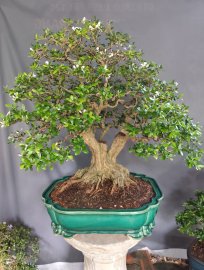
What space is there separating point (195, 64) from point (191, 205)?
950 mm

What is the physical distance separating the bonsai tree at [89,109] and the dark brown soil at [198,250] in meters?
0.66

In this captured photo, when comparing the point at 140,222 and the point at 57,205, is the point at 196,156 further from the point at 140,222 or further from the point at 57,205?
the point at 57,205

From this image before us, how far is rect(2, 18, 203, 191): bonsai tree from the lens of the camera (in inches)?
46.8

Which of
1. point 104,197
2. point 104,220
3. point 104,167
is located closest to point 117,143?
point 104,167

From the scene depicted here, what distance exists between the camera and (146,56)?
1.97 m

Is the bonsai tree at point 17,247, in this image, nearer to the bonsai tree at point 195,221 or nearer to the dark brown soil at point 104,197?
the dark brown soil at point 104,197

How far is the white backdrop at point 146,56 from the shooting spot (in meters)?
1.91

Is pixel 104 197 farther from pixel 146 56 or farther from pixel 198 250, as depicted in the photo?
pixel 146 56

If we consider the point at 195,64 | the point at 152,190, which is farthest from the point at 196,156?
the point at 195,64

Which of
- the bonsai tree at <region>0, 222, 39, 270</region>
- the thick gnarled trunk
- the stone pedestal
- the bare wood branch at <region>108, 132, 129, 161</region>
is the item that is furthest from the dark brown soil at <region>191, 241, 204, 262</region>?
the bonsai tree at <region>0, 222, 39, 270</region>

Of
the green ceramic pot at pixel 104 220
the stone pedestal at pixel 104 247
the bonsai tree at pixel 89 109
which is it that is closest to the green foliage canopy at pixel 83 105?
the bonsai tree at pixel 89 109

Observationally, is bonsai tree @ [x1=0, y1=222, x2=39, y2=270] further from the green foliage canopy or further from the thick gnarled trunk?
the green foliage canopy

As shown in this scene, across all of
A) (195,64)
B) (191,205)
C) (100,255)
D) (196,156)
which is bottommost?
(100,255)

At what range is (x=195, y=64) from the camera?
197cm
